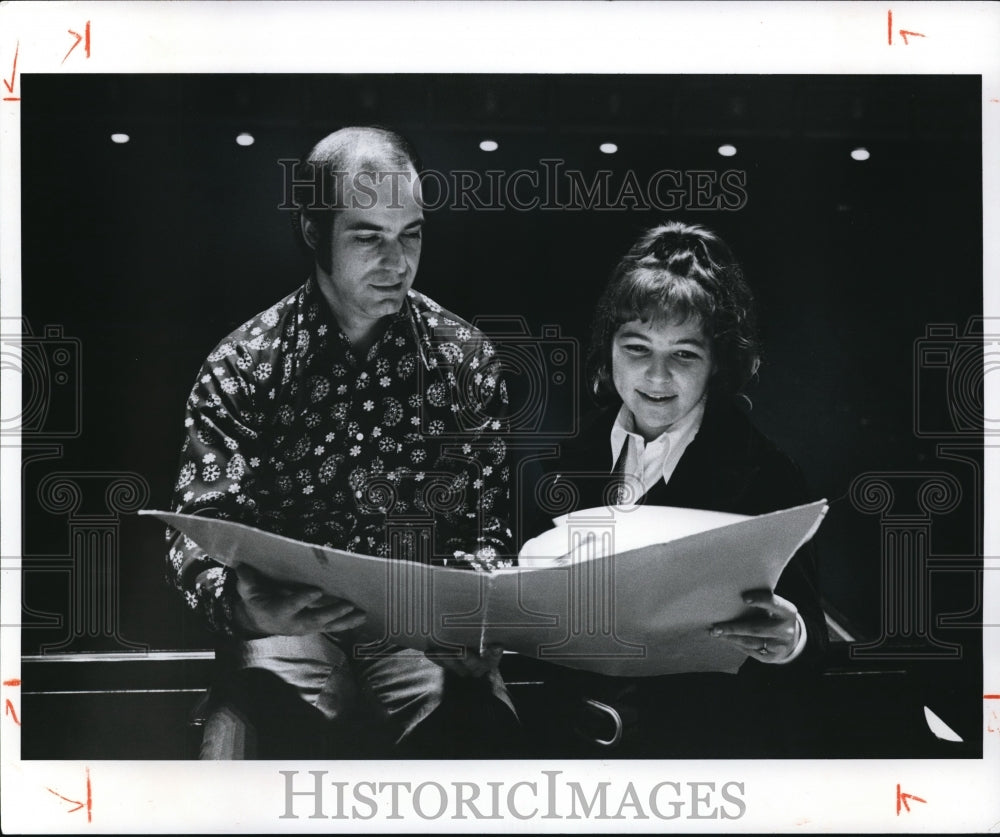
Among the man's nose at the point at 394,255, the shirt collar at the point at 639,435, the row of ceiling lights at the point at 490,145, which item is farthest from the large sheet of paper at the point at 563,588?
the row of ceiling lights at the point at 490,145

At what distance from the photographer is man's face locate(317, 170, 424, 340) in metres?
2.17

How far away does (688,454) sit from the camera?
2.18 m

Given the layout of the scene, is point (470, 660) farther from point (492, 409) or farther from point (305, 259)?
point (305, 259)

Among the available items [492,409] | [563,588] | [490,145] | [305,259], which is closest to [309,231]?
[305,259]

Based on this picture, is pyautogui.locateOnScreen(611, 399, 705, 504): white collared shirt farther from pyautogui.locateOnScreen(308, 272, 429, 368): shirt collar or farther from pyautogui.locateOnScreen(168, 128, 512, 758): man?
pyautogui.locateOnScreen(308, 272, 429, 368): shirt collar

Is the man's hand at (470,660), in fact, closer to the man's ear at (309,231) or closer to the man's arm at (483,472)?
the man's arm at (483,472)

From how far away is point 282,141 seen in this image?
7.13ft

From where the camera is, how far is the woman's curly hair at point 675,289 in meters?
2.17

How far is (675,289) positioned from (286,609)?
1075mm

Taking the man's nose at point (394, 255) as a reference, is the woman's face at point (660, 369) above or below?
below

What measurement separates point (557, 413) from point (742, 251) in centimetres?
53

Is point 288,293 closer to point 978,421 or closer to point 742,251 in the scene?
point 742,251

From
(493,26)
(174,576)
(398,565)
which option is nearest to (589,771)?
(398,565)

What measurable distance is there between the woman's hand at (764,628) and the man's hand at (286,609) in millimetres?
791
